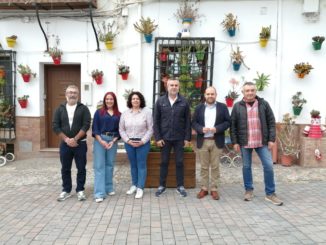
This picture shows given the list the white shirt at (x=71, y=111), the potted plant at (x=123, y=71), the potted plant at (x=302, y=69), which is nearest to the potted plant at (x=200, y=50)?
the potted plant at (x=123, y=71)

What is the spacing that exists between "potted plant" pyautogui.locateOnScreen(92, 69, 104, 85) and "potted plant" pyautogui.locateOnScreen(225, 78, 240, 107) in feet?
9.19

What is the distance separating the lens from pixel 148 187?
5.67 meters

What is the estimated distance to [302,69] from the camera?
7.13 meters

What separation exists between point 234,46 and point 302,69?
4.92 ft

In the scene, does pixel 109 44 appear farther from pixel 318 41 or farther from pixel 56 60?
pixel 318 41

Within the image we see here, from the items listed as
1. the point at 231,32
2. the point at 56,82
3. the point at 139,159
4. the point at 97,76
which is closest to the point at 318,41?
the point at 231,32

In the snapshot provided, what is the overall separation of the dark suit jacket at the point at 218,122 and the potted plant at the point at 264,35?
2.87 meters

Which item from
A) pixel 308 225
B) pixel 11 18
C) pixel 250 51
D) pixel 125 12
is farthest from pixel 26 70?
pixel 308 225

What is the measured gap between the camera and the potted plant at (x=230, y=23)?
7.18 metres

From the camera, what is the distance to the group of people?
4.91m

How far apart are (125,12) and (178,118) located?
350 cm

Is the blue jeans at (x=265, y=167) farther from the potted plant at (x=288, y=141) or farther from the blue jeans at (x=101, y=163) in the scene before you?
the potted plant at (x=288, y=141)

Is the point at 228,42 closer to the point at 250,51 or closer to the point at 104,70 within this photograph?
the point at 250,51

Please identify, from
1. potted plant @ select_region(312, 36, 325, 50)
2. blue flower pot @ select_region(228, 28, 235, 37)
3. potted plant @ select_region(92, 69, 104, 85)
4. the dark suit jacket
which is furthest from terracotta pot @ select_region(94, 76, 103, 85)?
potted plant @ select_region(312, 36, 325, 50)
